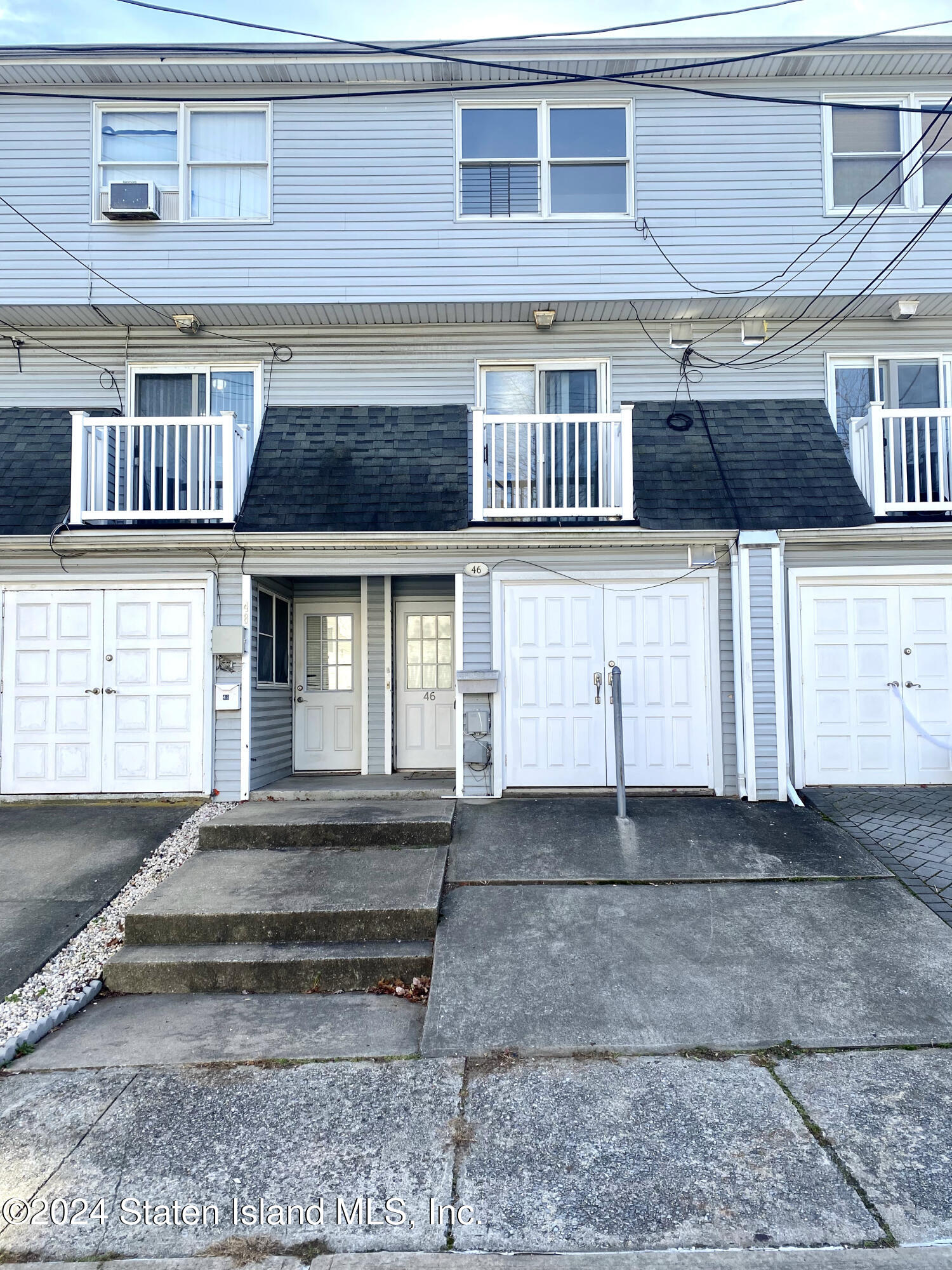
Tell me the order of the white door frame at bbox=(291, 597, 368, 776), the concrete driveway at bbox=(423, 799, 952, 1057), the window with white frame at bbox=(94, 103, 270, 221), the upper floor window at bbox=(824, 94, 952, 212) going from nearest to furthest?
the concrete driveway at bbox=(423, 799, 952, 1057) < the upper floor window at bbox=(824, 94, 952, 212) < the window with white frame at bbox=(94, 103, 270, 221) < the white door frame at bbox=(291, 597, 368, 776)

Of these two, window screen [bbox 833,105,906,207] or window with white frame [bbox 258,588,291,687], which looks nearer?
window with white frame [bbox 258,588,291,687]

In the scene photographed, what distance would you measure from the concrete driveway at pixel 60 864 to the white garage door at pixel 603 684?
10.9ft

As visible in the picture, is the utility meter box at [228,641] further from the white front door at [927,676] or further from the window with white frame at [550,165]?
the white front door at [927,676]

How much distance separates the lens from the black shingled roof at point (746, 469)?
7219 millimetres

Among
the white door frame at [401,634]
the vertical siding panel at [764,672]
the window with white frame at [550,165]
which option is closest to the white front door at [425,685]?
the white door frame at [401,634]

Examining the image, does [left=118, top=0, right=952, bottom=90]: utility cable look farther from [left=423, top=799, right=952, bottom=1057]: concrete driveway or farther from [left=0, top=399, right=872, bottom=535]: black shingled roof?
[left=423, top=799, right=952, bottom=1057]: concrete driveway

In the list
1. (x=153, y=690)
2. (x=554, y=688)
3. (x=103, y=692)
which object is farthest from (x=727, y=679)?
(x=103, y=692)

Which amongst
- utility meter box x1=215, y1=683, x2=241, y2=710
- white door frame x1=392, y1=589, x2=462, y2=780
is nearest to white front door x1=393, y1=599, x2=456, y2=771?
white door frame x1=392, y1=589, x2=462, y2=780

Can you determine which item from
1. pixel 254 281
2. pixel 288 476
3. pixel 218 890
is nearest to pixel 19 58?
pixel 254 281

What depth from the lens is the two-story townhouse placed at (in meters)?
7.19

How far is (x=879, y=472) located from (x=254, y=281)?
6.59 meters

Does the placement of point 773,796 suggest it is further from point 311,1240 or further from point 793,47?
point 793,47

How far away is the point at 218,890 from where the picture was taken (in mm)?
5020

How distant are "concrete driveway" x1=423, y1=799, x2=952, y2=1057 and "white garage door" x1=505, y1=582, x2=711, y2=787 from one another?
793 mm
